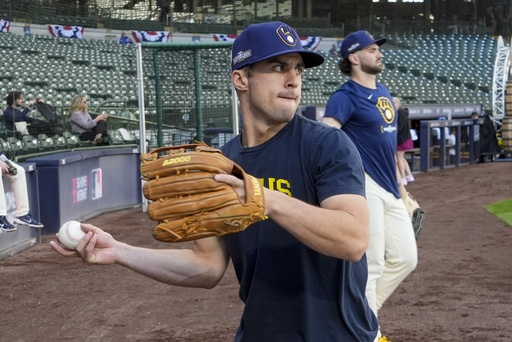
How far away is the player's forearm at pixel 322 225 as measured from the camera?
7.58 ft

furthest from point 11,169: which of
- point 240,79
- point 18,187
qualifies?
point 240,79

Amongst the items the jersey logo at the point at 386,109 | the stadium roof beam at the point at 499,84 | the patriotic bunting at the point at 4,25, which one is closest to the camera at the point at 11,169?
the jersey logo at the point at 386,109

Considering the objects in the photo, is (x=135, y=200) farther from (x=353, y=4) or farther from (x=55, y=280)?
(x=353, y=4)

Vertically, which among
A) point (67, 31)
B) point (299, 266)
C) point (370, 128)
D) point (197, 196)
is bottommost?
point (299, 266)

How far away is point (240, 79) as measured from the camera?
9.18 feet

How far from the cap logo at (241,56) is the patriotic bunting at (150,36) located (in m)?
31.2

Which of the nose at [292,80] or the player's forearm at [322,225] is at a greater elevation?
the nose at [292,80]

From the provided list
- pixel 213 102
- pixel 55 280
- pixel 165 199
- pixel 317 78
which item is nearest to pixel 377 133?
pixel 165 199

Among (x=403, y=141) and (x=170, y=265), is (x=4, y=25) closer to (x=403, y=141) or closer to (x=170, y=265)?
(x=403, y=141)

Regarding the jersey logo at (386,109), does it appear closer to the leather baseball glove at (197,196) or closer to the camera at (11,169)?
the leather baseball glove at (197,196)

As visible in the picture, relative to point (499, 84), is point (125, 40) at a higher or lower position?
higher

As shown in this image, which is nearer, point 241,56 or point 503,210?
point 241,56

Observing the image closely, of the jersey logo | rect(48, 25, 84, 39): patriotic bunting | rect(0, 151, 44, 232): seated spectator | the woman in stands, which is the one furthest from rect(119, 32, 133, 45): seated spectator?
the jersey logo

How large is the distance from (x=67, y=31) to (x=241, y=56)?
3106cm
